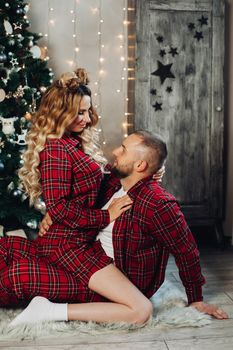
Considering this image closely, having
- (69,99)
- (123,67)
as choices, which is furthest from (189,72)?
(69,99)

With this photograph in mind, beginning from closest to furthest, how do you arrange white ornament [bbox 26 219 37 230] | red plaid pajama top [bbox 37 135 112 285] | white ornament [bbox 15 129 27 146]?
red plaid pajama top [bbox 37 135 112 285] < white ornament [bbox 26 219 37 230] < white ornament [bbox 15 129 27 146]

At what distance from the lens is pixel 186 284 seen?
2438mm

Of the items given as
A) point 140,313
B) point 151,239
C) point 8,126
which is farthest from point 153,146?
point 8,126

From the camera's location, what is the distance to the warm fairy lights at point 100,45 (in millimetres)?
4203

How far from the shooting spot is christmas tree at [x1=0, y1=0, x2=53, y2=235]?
344cm

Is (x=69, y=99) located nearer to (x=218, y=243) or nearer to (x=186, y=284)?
(x=186, y=284)

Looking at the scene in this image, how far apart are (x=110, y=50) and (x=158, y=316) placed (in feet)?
8.52

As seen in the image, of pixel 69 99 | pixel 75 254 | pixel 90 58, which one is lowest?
pixel 75 254

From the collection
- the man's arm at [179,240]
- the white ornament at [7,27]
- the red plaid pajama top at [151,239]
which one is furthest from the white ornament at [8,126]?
the man's arm at [179,240]

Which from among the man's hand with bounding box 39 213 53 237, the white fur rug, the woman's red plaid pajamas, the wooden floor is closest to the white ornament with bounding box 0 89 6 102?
the woman's red plaid pajamas

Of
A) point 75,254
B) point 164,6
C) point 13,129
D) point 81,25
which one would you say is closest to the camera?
point 75,254

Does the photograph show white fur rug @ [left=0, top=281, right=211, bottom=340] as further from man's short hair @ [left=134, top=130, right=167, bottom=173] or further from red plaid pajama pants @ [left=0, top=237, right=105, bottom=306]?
man's short hair @ [left=134, top=130, right=167, bottom=173]

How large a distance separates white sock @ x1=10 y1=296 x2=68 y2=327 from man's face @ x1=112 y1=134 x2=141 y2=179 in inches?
27.5

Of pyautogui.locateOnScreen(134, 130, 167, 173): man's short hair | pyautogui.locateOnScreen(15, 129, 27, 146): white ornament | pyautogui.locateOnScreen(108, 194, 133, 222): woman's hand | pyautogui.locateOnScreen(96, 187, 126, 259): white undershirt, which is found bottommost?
pyautogui.locateOnScreen(96, 187, 126, 259): white undershirt
